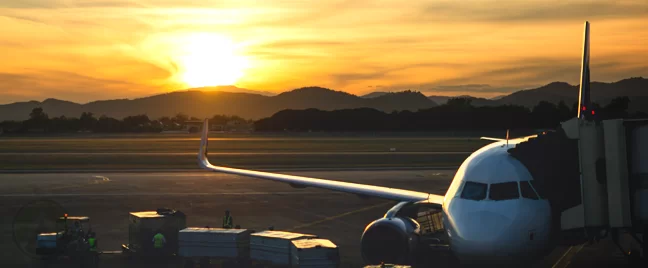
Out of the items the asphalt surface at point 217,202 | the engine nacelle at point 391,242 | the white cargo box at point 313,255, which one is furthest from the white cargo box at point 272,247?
the asphalt surface at point 217,202

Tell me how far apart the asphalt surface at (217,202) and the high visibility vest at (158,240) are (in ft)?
3.63

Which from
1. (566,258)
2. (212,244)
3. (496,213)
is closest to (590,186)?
(496,213)

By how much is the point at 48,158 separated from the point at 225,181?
41.5 m

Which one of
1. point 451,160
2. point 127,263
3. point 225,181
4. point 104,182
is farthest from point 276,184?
point 451,160

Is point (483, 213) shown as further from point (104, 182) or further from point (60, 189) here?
point (104, 182)

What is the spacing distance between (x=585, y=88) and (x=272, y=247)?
11.8 metres

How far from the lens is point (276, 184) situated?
173 feet

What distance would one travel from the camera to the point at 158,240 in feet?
81.9

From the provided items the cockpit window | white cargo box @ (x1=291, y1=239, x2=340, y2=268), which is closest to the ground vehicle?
white cargo box @ (x1=291, y1=239, x2=340, y2=268)

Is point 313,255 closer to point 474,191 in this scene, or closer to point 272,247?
point 272,247

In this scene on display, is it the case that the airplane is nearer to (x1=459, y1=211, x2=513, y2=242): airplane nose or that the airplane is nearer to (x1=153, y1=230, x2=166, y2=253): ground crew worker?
(x1=459, y1=211, x2=513, y2=242): airplane nose

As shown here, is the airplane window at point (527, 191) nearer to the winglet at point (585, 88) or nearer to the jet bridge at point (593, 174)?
the jet bridge at point (593, 174)

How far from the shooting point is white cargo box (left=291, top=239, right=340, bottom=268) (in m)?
21.1

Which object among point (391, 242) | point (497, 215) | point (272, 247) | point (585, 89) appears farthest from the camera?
point (585, 89)
